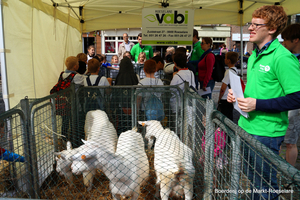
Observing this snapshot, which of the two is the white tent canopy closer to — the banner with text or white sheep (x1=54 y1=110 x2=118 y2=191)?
white sheep (x1=54 y1=110 x2=118 y2=191)

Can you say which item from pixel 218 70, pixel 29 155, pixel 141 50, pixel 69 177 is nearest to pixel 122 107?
pixel 69 177

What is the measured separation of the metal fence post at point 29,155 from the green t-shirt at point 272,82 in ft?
7.68

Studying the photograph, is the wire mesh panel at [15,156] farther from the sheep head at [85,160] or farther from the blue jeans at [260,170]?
the blue jeans at [260,170]

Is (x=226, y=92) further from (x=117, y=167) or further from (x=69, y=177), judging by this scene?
(x=69, y=177)

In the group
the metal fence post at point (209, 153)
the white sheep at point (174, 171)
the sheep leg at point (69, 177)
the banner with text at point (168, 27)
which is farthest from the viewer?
the banner with text at point (168, 27)

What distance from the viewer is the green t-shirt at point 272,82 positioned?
1753 mm

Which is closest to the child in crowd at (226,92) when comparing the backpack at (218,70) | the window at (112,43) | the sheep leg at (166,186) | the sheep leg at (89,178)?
the backpack at (218,70)

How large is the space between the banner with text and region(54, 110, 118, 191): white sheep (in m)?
2.18

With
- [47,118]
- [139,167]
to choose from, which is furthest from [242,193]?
[47,118]

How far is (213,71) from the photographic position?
587cm

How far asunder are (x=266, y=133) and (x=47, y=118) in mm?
2783

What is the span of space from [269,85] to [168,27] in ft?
12.6

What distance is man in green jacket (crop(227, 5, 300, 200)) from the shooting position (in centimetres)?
176

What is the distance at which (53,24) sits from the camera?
5652mm
